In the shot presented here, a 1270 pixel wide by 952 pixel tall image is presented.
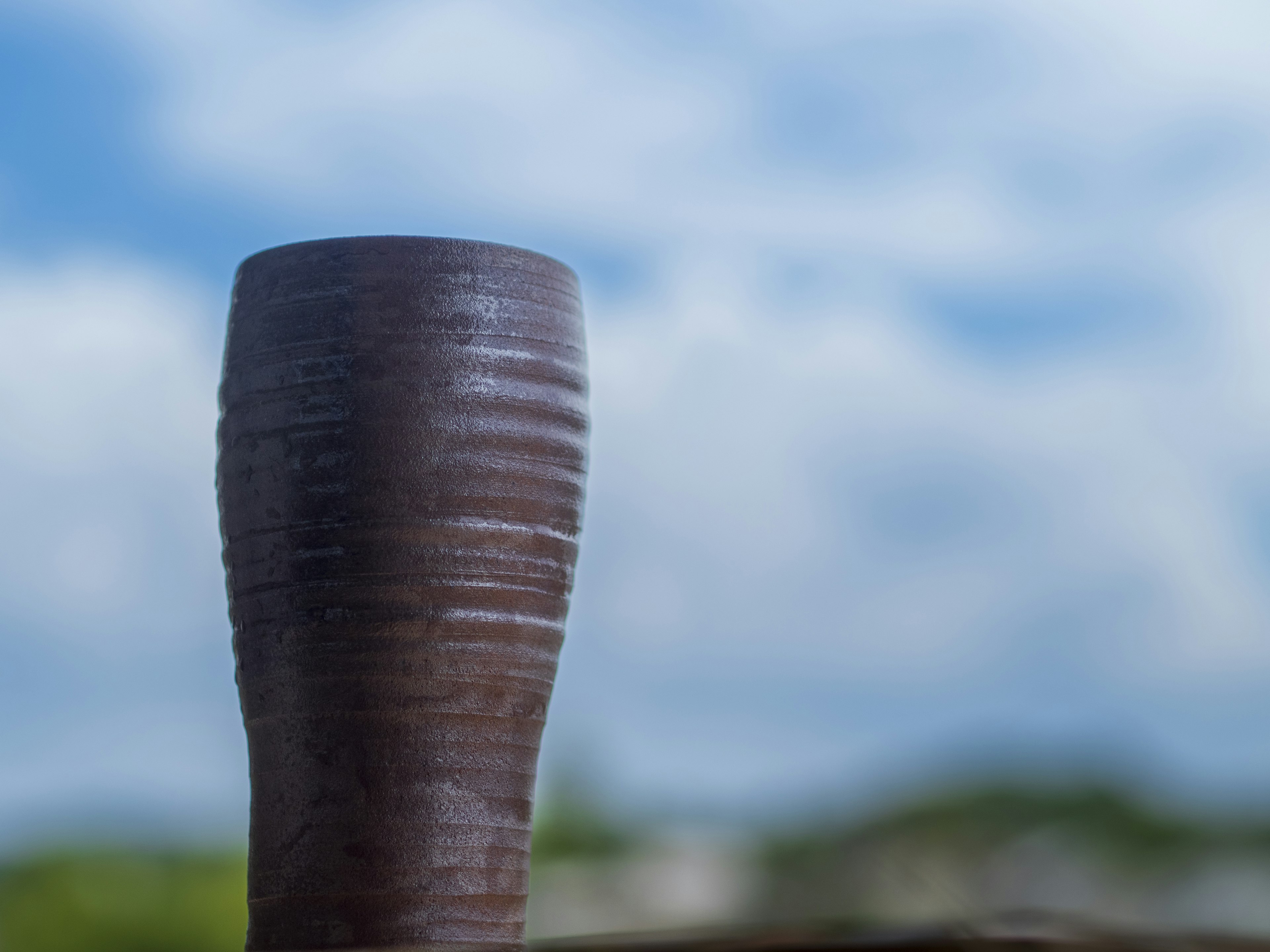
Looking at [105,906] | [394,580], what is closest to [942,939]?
[394,580]

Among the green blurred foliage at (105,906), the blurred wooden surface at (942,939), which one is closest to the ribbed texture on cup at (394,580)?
the blurred wooden surface at (942,939)

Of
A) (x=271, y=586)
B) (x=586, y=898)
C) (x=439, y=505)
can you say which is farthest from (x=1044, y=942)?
(x=586, y=898)

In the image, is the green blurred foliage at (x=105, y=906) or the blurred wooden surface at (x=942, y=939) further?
the green blurred foliage at (x=105, y=906)

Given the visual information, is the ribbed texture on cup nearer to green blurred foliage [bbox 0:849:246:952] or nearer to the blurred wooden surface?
the blurred wooden surface

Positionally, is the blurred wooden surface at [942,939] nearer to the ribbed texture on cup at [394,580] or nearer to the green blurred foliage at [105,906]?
the ribbed texture on cup at [394,580]

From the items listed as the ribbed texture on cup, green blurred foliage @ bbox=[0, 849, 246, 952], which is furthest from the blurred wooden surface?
green blurred foliage @ bbox=[0, 849, 246, 952]
